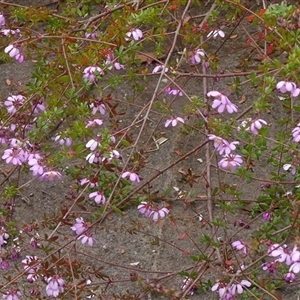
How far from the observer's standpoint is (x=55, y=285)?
2068mm

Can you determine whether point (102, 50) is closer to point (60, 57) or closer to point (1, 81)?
point (60, 57)

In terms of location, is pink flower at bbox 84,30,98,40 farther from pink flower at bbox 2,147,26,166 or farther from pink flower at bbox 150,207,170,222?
pink flower at bbox 150,207,170,222

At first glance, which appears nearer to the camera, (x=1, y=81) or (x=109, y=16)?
(x=109, y=16)

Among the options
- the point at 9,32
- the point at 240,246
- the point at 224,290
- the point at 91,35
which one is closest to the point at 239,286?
the point at 224,290

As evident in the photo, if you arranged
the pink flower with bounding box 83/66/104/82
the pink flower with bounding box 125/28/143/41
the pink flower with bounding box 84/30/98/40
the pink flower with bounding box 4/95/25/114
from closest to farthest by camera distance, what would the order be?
the pink flower with bounding box 83/66/104/82, the pink flower with bounding box 125/28/143/41, the pink flower with bounding box 4/95/25/114, the pink flower with bounding box 84/30/98/40

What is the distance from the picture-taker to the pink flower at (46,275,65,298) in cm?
207

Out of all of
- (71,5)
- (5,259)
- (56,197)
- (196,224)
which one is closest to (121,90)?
(71,5)

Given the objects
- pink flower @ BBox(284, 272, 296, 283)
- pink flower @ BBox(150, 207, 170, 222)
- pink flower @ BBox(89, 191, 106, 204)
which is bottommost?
pink flower @ BBox(284, 272, 296, 283)

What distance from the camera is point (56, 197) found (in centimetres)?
281

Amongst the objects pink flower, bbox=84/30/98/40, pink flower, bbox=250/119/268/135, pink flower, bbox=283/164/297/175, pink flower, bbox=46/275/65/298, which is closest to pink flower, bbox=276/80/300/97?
pink flower, bbox=250/119/268/135

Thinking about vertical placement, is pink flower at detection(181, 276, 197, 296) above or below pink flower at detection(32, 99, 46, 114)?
below

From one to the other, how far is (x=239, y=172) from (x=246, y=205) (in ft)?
1.54

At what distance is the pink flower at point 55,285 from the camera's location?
2070 mm

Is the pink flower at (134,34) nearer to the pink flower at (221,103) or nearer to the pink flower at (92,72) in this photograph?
the pink flower at (92,72)
